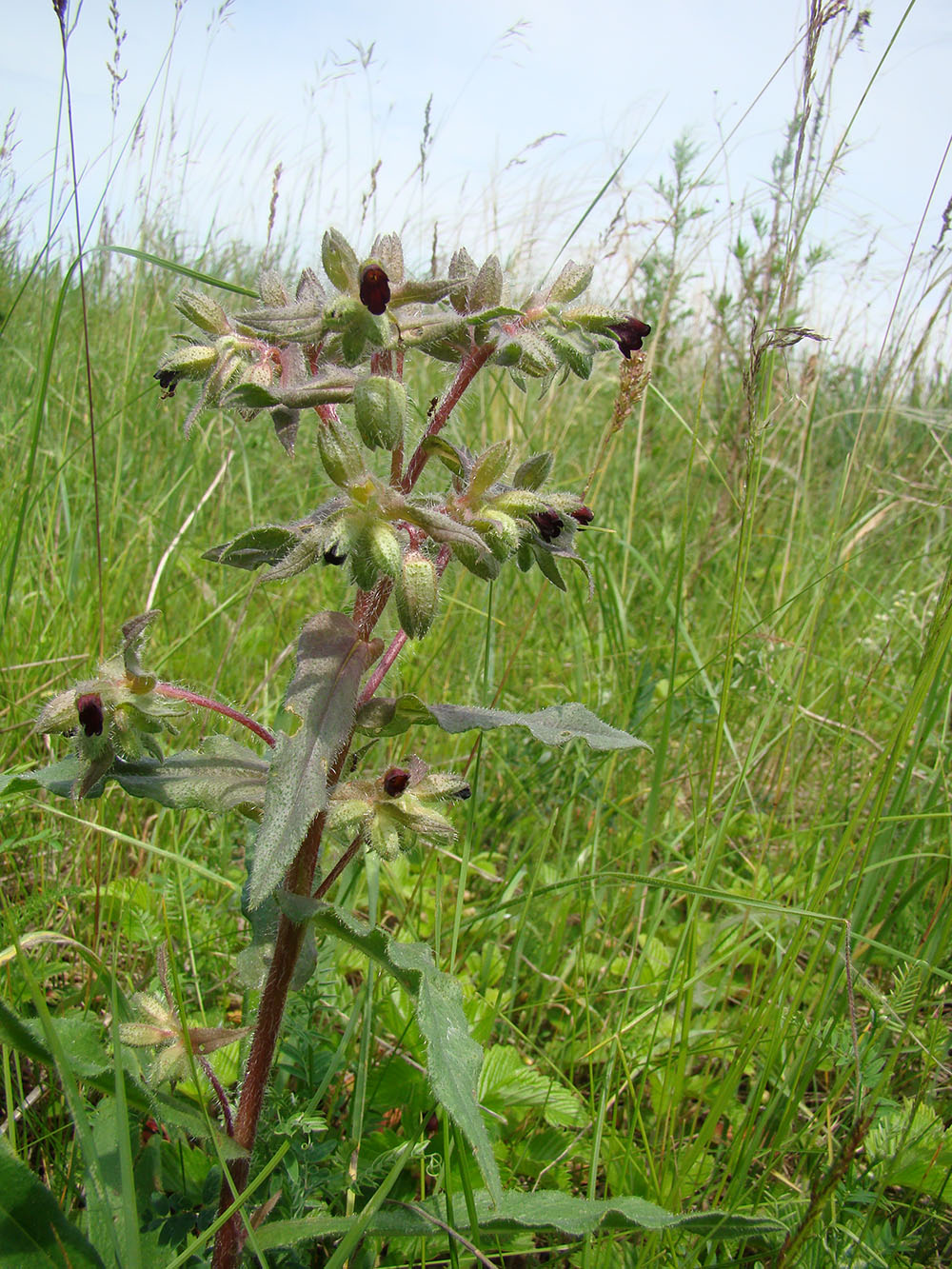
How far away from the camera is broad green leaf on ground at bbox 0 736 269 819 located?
4.11ft

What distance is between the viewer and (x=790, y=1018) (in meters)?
1.54

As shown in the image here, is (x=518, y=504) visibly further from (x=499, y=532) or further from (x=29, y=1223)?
(x=29, y=1223)

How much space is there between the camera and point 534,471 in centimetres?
143

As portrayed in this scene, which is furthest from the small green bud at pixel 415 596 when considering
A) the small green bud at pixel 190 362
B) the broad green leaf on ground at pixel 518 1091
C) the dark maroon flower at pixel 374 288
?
the broad green leaf on ground at pixel 518 1091

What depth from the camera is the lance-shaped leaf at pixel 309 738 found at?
40.0 inches

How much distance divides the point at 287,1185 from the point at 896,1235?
1001mm

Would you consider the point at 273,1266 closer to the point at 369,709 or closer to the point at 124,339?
the point at 369,709

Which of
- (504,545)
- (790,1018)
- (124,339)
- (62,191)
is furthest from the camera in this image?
(124,339)

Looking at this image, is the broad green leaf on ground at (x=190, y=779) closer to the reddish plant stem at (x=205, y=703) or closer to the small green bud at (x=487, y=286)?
the reddish plant stem at (x=205, y=703)

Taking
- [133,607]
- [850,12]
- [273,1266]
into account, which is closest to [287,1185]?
[273,1266]

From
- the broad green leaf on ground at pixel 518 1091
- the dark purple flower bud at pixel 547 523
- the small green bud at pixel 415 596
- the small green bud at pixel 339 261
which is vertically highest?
the small green bud at pixel 339 261

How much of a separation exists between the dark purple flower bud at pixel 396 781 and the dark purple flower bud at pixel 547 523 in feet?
1.42

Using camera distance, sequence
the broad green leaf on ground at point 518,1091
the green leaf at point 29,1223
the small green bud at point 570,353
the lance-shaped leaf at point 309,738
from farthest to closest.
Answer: the broad green leaf on ground at point 518,1091 → the small green bud at point 570,353 → the green leaf at point 29,1223 → the lance-shaped leaf at point 309,738

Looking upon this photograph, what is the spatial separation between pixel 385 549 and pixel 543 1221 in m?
0.96
